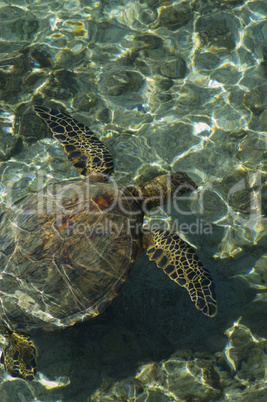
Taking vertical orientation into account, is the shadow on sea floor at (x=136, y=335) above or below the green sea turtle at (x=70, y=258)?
below

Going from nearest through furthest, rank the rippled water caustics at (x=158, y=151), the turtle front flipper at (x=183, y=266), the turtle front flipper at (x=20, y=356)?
the turtle front flipper at (x=20, y=356) → the turtle front flipper at (x=183, y=266) → the rippled water caustics at (x=158, y=151)

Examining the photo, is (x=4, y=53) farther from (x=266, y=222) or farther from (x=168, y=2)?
(x=266, y=222)

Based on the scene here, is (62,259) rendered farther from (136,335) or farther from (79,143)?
(79,143)

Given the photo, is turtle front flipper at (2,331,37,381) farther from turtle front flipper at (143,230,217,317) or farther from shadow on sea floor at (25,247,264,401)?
turtle front flipper at (143,230,217,317)

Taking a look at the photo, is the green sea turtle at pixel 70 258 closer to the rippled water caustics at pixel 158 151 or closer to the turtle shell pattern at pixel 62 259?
the turtle shell pattern at pixel 62 259
